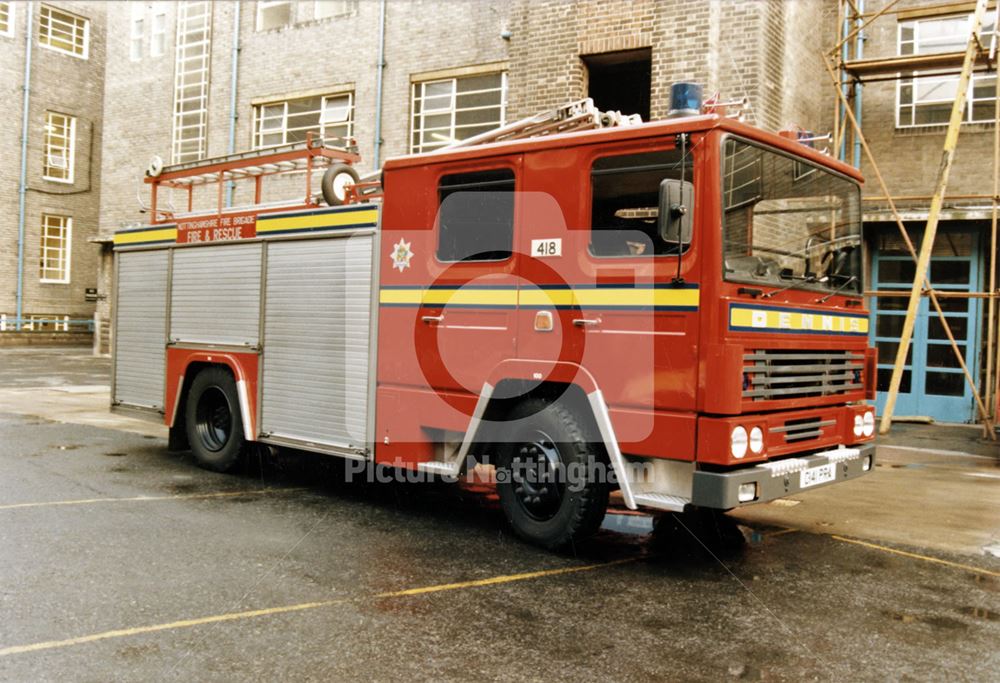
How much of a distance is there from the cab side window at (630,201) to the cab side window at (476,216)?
677 millimetres

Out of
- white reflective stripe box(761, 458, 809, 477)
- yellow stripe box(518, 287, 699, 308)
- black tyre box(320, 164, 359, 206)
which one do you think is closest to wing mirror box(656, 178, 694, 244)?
yellow stripe box(518, 287, 699, 308)

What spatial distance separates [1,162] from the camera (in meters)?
27.5

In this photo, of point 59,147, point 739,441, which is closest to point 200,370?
point 739,441

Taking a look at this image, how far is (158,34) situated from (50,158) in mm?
10101

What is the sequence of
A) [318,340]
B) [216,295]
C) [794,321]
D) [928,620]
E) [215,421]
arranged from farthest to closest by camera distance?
[215,421], [216,295], [318,340], [794,321], [928,620]

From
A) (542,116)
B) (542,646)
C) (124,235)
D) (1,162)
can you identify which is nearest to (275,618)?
(542,646)

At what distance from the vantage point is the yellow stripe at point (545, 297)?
5441mm

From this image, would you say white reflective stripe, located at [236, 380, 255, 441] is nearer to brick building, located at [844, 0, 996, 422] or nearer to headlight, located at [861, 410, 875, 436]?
headlight, located at [861, 410, 875, 436]

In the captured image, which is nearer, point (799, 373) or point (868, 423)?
point (799, 373)

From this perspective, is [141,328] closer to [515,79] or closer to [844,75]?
[515,79]

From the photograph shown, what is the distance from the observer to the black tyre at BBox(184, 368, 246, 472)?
8.36 m

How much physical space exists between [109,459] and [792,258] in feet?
22.3

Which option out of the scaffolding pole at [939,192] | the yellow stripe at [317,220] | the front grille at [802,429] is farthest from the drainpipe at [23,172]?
the front grille at [802,429]

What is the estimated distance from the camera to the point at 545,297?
5.97 m
